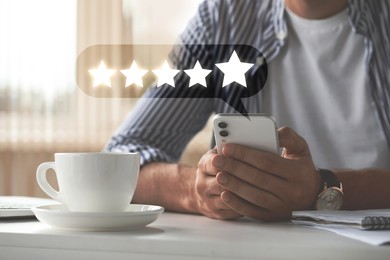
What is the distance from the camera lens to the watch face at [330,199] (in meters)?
0.91

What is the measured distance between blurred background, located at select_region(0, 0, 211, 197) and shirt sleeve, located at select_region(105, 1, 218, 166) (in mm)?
1502

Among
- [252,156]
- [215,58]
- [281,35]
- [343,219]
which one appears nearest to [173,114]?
[215,58]

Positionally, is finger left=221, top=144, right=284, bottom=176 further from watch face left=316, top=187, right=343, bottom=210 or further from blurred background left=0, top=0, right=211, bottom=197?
blurred background left=0, top=0, right=211, bottom=197

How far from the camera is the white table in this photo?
0.58 m

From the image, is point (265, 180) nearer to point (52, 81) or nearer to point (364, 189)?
point (364, 189)

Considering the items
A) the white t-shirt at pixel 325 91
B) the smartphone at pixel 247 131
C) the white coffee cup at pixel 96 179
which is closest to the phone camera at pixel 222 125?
the smartphone at pixel 247 131

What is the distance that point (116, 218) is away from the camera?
689 mm

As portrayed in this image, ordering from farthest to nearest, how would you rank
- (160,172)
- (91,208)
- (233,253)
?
(160,172) → (91,208) → (233,253)

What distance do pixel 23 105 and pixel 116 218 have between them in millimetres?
2483

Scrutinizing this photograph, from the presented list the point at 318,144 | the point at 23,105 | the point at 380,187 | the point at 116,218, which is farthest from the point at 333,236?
the point at 23,105

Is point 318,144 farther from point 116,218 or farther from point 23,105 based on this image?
point 23,105

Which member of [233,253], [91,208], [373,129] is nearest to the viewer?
[233,253]

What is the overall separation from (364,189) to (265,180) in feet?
0.71

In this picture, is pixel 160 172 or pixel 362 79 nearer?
pixel 160 172
